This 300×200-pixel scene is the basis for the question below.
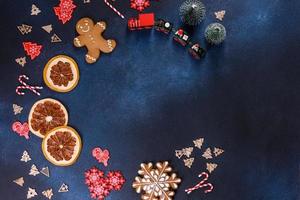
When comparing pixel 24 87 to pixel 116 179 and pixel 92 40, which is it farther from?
pixel 116 179

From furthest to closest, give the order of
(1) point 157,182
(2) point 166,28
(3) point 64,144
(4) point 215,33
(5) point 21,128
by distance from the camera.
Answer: (5) point 21,128, (3) point 64,144, (1) point 157,182, (2) point 166,28, (4) point 215,33

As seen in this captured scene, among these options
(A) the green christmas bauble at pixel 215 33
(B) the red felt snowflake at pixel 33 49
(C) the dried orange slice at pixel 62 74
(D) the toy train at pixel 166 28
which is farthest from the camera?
(B) the red felt snowflake at pixel 33 49

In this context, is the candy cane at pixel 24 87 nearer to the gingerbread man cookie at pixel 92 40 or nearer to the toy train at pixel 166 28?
the gingerbread man cookie at pixel 92 40

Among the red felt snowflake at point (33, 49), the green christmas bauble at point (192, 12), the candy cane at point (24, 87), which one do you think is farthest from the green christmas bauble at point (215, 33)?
the candy cane at point (24, 87)

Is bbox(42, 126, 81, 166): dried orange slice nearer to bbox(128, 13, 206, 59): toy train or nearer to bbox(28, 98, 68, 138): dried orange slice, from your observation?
bbox(28, 98, 68, 138): dried orange slice

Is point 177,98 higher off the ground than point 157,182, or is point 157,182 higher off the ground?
point 177,98

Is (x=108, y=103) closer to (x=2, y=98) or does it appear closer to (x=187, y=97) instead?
(x=187, y=97)

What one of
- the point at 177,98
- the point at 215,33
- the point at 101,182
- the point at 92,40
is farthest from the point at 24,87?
the point at 215,33

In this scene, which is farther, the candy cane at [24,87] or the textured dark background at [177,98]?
the candy cane at [24,87]
